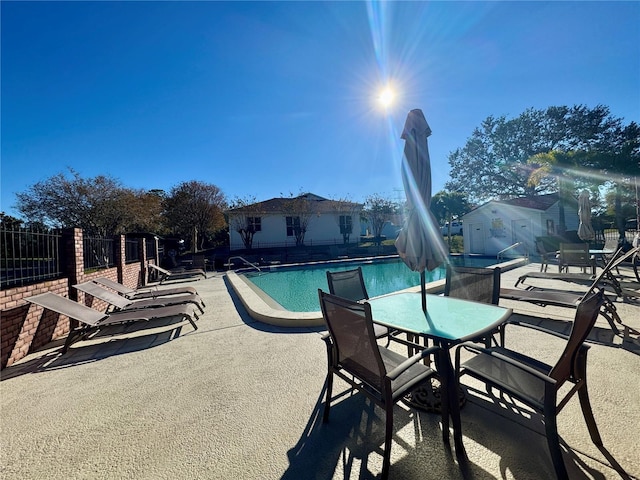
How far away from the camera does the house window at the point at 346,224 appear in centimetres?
2528

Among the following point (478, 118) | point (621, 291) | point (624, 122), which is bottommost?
point (621, 291)

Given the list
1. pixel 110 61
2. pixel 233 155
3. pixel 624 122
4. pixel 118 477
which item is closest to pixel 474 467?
pixel 118 477

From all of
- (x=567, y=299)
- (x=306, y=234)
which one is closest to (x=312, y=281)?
(x=567, y=299)

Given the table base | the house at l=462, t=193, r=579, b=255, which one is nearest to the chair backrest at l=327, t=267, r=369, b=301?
the table base

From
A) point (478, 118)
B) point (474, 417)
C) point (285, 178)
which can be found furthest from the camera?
point (478, 118)

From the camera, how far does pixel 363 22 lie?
21.9 feet

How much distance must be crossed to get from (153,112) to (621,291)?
14.1m

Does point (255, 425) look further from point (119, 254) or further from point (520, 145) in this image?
point (520, 145)

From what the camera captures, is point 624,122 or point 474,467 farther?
point 624,122

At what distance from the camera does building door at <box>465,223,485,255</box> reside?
19.0 metres

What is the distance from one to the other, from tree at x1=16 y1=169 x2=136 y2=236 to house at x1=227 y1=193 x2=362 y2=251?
8308mm

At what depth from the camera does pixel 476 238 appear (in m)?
19.4

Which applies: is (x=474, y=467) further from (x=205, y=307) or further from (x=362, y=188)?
(x=362, y=188)

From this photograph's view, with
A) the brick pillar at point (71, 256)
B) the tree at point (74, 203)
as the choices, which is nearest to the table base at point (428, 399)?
the brick pillar at point (71, 256)
